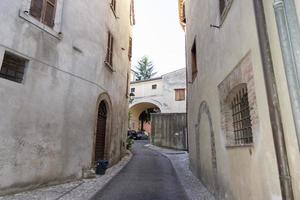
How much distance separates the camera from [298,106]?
8.73 feet

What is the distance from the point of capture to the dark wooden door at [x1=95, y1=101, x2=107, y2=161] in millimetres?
10188

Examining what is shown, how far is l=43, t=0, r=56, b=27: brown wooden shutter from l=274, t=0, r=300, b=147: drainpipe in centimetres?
691

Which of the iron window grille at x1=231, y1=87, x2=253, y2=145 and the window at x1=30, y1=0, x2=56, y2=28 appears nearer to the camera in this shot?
the iron window grille at x1=231, y1=87, x2=253, y2=145

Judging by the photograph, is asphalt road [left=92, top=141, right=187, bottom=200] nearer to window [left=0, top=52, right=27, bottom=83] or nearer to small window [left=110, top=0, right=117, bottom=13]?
window [left=0, top=52, right=27, bottom=83]

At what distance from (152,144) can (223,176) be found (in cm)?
1813

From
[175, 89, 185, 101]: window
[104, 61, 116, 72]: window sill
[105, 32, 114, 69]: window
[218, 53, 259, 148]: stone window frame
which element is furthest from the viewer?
[175, 89, 185, 101]: window

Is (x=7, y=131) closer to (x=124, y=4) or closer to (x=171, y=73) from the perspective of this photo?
(x=124, y=4)

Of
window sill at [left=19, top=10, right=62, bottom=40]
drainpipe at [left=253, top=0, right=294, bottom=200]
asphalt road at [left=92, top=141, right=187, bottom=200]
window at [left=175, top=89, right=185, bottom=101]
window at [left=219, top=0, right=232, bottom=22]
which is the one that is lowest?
asphalt road at [left=92, top=141, right=187, bottom=200]

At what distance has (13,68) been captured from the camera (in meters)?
6.70

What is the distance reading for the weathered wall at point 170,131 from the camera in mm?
21125

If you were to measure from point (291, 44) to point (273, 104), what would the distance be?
0.77m

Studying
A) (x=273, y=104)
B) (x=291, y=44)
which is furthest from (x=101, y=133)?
(x=291, y=44)

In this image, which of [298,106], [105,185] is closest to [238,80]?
[298,106]

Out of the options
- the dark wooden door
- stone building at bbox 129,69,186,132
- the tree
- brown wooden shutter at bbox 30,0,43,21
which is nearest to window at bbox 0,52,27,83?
brown wooden shutter at bbox 30,0,43,21
